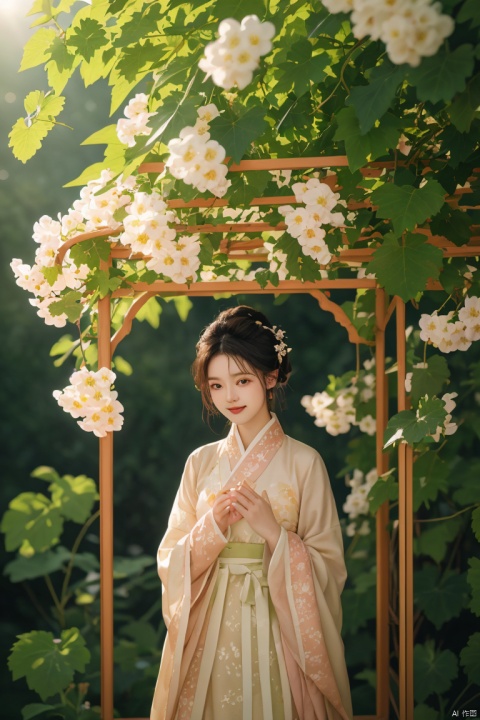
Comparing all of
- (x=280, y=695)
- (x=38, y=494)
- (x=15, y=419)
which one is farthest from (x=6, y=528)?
(x=280, y=695)

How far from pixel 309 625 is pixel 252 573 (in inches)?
7.7

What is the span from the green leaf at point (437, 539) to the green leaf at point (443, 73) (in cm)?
232

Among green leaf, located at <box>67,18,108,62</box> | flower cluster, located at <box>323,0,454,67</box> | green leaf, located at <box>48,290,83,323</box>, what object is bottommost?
green leaf, located at <box>48,290,83,323</box>

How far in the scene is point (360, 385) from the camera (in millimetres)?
3564

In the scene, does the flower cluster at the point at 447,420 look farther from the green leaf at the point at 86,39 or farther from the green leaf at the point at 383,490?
the green leaf at the point at 86,39

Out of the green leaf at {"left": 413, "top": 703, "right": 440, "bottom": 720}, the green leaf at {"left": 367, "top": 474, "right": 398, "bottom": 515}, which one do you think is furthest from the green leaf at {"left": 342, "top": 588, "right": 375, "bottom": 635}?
the green leaf at {"left": 367, "top": 474, "right": 398, "bottom": 515}

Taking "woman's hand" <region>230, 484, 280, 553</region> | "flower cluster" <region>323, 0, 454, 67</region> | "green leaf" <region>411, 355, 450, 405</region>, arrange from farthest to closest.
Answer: "green leaf" <region>411, 355, 450, 405</region>, "woman's hand" <region>230, 484, 280, 553</region>, "flower cluster" <region>323, 0, 454, 67</region>

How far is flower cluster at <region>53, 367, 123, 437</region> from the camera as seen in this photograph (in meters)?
2.49

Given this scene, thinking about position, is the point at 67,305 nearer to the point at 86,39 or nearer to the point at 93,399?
the point at 93,399

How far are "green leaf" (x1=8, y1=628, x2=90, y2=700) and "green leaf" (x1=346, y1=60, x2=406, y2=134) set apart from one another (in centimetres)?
177

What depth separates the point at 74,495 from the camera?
3.88m

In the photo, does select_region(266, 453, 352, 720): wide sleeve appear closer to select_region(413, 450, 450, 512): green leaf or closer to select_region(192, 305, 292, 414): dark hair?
select_region(192, 305, 292, 414): dark hair

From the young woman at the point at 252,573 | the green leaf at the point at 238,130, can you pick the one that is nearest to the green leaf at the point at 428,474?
the young woman at the point at 252,573

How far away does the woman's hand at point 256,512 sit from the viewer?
2385 millimetres
